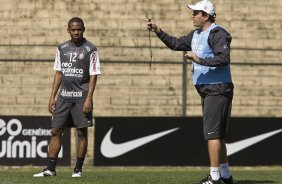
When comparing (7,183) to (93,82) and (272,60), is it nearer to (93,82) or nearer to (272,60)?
(93,82)

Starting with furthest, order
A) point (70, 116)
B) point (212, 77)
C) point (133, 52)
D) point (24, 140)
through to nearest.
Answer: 1. point (133, 52)
2. point (24, 140)
3. point (70, 116)
4. point (212, 77)

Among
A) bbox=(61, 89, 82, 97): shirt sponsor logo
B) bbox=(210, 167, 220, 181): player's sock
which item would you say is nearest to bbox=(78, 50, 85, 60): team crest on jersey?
bbox=(61, 89, 82, 97): shirt sponsor logo

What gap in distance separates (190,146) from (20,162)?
3290 millimetres

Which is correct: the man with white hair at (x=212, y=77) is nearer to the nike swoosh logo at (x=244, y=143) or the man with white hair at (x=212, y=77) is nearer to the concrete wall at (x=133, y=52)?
the nike swoosh logo at (x=244, y=143)

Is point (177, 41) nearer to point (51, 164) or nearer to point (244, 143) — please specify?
point (51, 164)

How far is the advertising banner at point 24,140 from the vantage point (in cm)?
1777

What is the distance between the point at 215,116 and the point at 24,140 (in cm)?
842

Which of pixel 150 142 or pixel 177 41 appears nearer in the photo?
pixel 177 41

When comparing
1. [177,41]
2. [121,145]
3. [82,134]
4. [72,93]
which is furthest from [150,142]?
[177,41]

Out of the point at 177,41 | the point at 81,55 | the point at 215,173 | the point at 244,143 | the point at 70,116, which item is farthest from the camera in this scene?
the point at 244,143

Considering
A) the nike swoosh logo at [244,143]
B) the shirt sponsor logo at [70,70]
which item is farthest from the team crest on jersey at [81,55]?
the nike swoosh logo at [244,143]

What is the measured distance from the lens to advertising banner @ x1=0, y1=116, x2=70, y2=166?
1777cm

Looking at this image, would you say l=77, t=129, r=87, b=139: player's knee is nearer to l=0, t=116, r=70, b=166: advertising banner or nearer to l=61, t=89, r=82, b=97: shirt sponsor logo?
l=61, t=89, r=82, b=97: shirt sponsor logo

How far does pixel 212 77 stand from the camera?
1007cm
